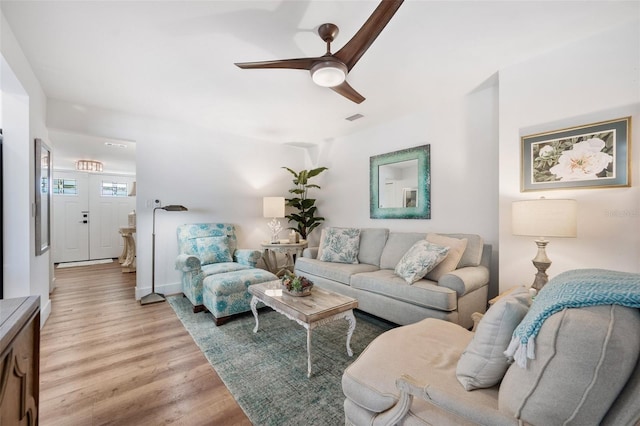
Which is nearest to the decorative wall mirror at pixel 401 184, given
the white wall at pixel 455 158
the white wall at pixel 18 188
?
the white wall at pixel 455 158

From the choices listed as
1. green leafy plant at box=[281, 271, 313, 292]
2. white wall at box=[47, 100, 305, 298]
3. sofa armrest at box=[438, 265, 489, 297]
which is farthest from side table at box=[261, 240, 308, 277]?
sofa armrest at box=[438, 265, 489, 297]

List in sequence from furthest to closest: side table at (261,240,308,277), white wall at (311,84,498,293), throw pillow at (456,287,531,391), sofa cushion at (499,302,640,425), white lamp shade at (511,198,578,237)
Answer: side table at (261,240,308,277), white wall at (311,84,498,293), white lamp shade at (511,198,578,237), throw pillow at (456,287,531,391), sofa cushion at (499,302,640,425)

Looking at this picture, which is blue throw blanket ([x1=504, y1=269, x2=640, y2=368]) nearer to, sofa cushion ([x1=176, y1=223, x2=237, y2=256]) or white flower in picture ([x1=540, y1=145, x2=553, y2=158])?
white flower in picture ([x1=540, y1=145, x2=553, y2=158])

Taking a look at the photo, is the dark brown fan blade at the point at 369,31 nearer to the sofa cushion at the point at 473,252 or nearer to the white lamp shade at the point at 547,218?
the white lamp shade at the point at 547,218

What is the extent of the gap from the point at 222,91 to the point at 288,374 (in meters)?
2.77

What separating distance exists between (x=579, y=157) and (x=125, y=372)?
3.84 meters

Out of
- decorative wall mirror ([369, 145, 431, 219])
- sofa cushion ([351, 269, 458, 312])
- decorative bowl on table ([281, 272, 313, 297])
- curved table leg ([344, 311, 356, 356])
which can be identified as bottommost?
curved table leg ([344, 311, 356, 356])

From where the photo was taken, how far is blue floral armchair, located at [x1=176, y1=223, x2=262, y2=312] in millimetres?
3098

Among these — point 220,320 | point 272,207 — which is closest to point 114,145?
point 272,207

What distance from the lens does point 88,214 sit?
6.34 meters

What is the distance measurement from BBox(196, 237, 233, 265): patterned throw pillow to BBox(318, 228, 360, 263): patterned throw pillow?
51.8 inches

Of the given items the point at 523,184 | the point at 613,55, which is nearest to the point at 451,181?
the point at 523,184

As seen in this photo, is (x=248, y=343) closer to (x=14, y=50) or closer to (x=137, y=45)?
(x=137, y=45)

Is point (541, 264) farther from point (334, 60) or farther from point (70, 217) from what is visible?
point (70, 217)
